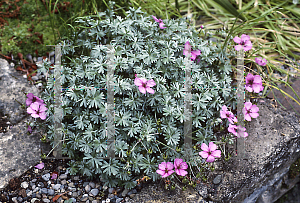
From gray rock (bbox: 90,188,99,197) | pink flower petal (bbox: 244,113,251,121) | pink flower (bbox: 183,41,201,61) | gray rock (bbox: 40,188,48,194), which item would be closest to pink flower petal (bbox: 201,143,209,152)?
pink flower petal (bbox: 244,113,251,121)

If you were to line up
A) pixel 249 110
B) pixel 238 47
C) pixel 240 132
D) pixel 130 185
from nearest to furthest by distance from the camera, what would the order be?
pixel 130 185, pixel 240 132, pixel 249 110, pixel 238 47

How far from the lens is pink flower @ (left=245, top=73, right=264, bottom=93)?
2.17m

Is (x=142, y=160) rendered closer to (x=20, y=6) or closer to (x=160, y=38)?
(x=160, y=38)

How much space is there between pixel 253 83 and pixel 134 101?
3.38ft

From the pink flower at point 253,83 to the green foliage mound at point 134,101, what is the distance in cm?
14

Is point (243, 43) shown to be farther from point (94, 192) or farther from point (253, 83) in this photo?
point (94, 192)

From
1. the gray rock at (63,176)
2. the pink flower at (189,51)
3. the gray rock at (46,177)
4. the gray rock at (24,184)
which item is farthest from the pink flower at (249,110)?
the gray rock at (24,184)

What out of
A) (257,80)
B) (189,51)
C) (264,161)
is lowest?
(264,161)

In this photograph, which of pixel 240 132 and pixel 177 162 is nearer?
pixel 177 162

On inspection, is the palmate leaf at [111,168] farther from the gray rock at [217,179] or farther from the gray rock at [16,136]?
the gray rock at [217,179]

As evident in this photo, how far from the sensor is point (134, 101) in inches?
75.6

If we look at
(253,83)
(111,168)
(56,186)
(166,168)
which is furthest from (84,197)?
(253,83)

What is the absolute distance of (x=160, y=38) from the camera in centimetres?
224

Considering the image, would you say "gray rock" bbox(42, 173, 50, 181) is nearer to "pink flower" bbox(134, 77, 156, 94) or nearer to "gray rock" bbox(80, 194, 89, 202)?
"gray rock" bbox(80, 194, 89, 202)
